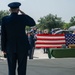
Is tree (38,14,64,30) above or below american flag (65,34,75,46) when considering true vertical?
above

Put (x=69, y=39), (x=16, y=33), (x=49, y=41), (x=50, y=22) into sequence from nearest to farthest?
(x=16, y=33) < (x=69, y=39) < (x=49, y=41) < (x=50, y=22)

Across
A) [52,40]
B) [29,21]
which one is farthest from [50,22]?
[29,21]

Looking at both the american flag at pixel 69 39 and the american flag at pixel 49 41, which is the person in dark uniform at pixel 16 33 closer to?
the american flag at pixel 69 39

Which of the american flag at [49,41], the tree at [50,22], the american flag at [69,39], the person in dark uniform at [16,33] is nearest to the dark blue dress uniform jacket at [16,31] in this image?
the person in dark uniform at [16,33]

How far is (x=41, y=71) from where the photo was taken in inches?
365

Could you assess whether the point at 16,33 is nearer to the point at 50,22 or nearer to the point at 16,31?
the point at 16,31

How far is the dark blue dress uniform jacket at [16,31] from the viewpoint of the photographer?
6199 millimetres

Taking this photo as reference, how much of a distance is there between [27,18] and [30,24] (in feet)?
0.42

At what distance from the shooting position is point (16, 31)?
6207mm

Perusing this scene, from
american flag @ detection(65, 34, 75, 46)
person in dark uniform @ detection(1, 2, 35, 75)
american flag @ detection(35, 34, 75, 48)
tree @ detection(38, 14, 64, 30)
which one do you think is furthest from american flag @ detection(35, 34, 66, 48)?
tree @ detection(38, 14, 64, 30)

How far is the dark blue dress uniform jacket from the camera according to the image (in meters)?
6.20

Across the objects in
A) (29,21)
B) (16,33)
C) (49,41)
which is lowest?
(49,41)

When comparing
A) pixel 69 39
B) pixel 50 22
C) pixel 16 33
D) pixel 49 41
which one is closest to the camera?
pixel 16 33

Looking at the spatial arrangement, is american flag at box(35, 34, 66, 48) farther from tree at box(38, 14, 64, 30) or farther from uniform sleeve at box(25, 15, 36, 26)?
tree at box(38, 14, 64, 30)
